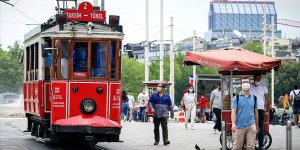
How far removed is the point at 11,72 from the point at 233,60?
95.6m

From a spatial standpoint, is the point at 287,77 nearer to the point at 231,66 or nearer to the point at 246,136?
the point at 231,66

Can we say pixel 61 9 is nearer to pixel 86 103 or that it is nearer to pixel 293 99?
pixel 86 103

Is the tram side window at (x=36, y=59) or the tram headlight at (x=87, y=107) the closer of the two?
the tram headlight at (x=87, y=107)

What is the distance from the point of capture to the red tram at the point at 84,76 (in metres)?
21.3

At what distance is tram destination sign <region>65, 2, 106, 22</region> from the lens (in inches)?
883

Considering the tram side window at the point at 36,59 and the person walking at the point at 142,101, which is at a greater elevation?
the tram side window at the point at 36,59

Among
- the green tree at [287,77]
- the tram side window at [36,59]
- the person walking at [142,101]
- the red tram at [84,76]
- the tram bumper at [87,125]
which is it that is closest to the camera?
the tram bumper at [87,125]

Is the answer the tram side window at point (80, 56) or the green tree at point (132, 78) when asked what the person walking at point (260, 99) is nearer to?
the tram side window at point (80, 56)

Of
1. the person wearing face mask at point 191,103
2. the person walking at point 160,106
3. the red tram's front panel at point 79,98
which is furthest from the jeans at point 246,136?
the person wearing face mask at point 191,103

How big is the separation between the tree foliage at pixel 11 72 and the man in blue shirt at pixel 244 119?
319 feet

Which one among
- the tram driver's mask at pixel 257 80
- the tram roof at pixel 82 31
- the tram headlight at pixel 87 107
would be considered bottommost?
the tram headlight at pixel 87 107

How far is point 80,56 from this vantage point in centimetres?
2183

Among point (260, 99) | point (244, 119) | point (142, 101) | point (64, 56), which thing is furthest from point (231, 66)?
point (142, 101)

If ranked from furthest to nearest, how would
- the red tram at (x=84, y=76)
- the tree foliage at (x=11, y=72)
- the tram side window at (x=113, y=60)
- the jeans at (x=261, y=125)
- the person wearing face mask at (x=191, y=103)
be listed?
the tree foliage at (x=11, y=72) → the person wearing face mask at (x=191, y=103) → the tram side window at (x=113, y=60) → the red tram at (x=84, y=76) → the jeans at (x=261, y=125)
